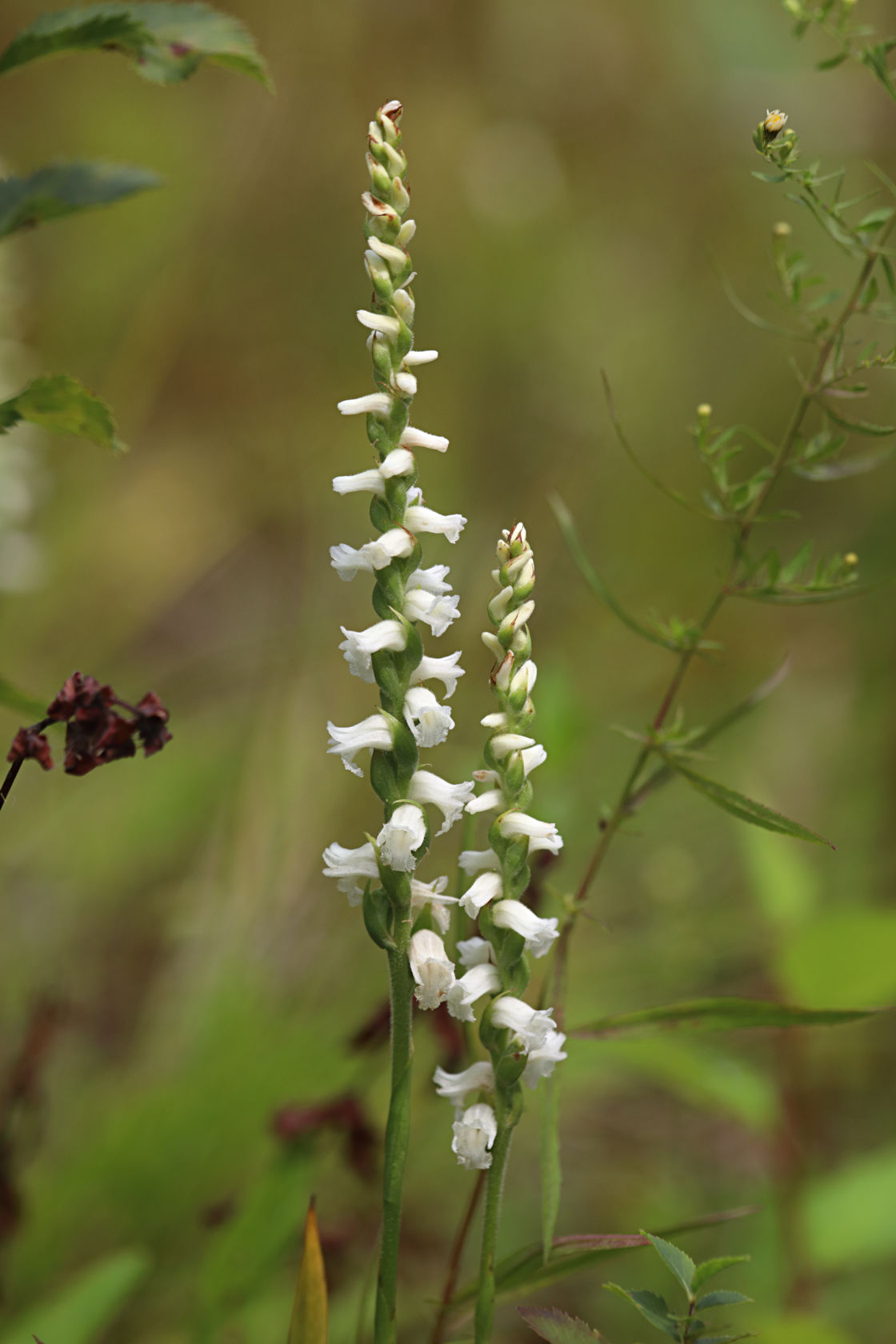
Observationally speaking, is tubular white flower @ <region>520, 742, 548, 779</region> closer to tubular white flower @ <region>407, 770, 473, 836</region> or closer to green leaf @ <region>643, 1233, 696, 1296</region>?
tubular white flower @ <region>407, 770, 473, 836</region>

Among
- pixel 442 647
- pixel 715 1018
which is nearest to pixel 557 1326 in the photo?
pixel 715 1018

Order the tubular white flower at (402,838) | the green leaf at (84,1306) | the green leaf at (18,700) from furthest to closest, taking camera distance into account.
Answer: the green leaf at (84,1306) < the green leaf at (18,700) < the tubular white flower at (402,838)

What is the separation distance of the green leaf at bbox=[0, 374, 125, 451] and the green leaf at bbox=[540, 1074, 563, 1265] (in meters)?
0.61

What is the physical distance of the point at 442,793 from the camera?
75cm

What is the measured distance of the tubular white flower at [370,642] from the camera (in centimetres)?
72

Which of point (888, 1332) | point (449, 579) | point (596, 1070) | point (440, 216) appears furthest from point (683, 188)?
point (888, 1332)

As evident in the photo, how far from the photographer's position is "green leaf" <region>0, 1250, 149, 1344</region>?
1.16m

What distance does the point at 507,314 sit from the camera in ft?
12.0

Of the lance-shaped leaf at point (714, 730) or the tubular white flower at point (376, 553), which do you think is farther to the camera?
the lance-shaped leaf at point (714, 730)

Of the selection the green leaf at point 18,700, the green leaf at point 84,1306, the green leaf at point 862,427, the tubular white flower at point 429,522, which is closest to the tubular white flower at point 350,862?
the tubular white flower at point 429,522

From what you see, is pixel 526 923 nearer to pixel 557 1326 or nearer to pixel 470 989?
pixel 470 989

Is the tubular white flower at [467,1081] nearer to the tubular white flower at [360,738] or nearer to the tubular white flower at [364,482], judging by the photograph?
the tubular white flower at [360,738]

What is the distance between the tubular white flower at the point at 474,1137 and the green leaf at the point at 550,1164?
0.09m

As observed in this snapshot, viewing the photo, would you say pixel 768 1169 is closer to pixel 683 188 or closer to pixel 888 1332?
pixel 888 1332
